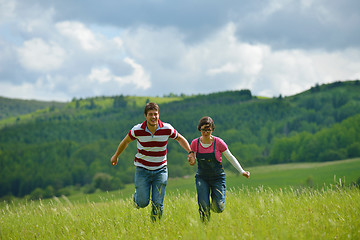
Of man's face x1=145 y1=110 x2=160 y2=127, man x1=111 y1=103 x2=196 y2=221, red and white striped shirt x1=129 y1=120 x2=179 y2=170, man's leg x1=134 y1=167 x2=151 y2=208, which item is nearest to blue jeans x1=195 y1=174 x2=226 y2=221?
man x1=111 y1=103 x2=196 y2=221

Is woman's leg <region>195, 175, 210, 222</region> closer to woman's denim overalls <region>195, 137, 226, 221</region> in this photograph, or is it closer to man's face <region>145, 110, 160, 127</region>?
woman's denim overalls <region>195, 137, 226, 221</region>

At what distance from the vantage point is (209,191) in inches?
234

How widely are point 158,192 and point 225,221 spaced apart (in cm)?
155

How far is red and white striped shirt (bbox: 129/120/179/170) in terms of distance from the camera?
628 cm

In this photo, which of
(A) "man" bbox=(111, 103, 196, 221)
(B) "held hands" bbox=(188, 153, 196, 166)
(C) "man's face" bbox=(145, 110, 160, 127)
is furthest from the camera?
(A) "man" bbox=(111, 103, 196, 221)

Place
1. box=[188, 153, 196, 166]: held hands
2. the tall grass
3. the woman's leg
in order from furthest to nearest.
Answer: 1. the woman's leg
2. box=[188, 153, 196, 166]: held hands
3. the tall grass

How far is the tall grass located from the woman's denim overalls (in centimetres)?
18

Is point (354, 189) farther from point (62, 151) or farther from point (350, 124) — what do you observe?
point (62, 151)

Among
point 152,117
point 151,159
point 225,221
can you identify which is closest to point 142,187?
point 151,159

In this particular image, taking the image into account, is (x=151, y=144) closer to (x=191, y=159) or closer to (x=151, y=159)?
(x=151, y=159)

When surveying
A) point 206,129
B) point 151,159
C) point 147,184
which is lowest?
point 147,184

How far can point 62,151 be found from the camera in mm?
169500

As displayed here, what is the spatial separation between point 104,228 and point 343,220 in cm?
369

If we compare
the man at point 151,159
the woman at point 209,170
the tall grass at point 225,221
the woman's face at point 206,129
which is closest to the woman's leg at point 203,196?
the woman at point 209,170
